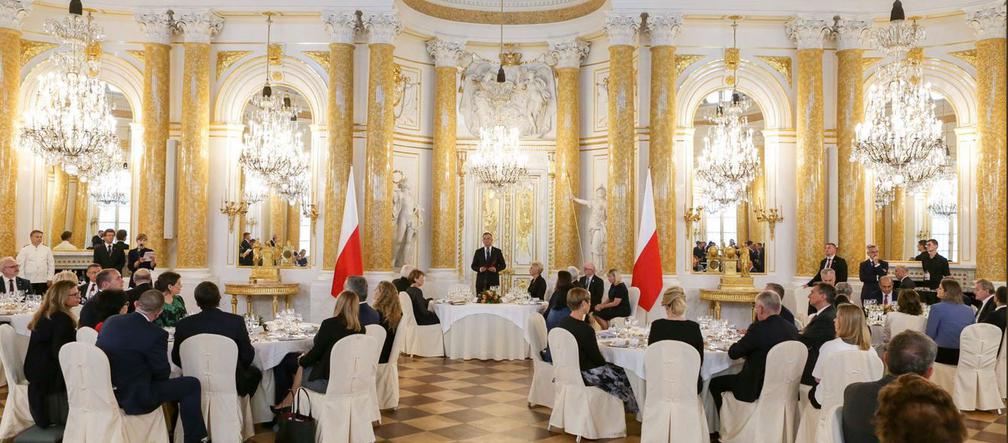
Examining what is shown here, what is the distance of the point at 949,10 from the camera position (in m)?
12.2

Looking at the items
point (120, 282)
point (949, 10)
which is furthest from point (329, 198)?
point (949, 10)

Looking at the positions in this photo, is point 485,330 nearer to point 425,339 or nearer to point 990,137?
point 425,339

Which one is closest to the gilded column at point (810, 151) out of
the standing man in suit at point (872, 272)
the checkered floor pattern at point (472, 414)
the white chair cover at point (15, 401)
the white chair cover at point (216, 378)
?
the standing man in suit at point (872, 272)

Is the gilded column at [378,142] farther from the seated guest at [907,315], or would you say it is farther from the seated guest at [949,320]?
the seated guest at [949,320]

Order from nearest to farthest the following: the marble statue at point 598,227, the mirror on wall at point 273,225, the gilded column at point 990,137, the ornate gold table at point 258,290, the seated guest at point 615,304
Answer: the seated guest at point 615,304 < the gilded column at point 990,137 < the ornate gold table at point 258,290 < the mirror on wall at point 273,225 < the marble statue at point 598,227

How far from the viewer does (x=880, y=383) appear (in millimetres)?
3525

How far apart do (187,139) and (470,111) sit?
496 centimetres

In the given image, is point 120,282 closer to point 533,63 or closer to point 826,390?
point 826,390

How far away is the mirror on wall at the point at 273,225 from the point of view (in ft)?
43.4

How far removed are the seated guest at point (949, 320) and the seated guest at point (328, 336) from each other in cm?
563

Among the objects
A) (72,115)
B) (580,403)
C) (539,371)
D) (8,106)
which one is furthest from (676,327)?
(8,106)

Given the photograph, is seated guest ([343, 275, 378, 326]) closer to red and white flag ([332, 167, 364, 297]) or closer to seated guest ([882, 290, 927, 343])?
red and white flag ([332, 167, 364, 297])

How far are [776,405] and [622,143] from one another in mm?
7296

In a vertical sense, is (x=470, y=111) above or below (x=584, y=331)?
above
